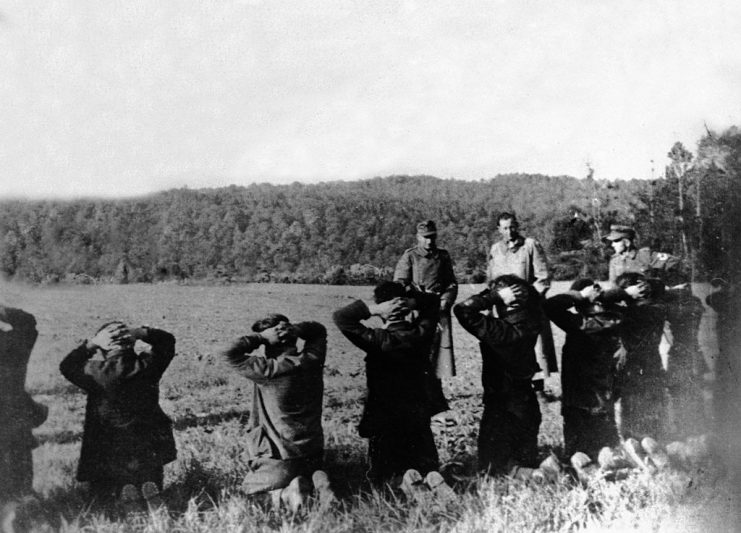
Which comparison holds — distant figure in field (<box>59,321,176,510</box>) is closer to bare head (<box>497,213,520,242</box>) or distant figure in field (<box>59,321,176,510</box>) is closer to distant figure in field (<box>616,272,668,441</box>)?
bare head (<box>497,213,520,242</box>)

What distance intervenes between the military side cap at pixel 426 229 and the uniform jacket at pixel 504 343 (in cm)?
53

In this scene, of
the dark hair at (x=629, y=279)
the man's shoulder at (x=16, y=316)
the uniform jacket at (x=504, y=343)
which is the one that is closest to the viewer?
the man's shoulder at (x=16, y=316)

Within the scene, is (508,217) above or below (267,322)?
above

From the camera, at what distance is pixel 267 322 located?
14.9ft

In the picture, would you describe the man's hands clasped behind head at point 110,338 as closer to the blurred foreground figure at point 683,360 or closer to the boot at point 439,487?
the boot at point 439,487

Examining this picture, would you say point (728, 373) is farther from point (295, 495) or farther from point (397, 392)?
point (295, 495)

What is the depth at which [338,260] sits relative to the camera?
5.23m

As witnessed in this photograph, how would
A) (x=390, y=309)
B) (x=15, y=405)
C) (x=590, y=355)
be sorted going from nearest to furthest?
(x=15, y=405)
(x=390, y=309)
(x=590, y=355)

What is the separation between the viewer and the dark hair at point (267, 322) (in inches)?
179

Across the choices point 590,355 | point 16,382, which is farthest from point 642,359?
point 16,382

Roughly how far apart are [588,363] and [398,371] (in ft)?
4.85

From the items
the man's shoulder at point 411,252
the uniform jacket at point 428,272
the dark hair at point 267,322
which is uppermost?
the man's shoulder at point 411,252

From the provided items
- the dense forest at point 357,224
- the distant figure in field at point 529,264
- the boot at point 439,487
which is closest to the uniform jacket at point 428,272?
the dense forest at point 357,224

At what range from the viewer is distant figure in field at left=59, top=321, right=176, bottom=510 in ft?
14.2
